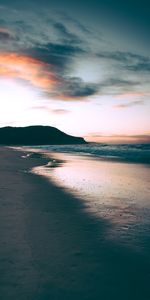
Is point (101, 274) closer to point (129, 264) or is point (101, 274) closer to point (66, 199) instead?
point (129, 264)

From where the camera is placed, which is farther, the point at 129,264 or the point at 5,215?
the point at 5,215

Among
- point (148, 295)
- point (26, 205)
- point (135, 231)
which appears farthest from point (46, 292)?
point (26, 205)

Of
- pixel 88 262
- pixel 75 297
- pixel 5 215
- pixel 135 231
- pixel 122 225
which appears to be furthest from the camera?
pixel 5 215

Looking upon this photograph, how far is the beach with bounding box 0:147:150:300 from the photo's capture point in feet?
10.6

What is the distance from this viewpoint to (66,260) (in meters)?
4.00

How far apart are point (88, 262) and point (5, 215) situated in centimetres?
285

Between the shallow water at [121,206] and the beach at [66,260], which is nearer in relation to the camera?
the beach at [66,260]

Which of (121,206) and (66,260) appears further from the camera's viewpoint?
(121,206)

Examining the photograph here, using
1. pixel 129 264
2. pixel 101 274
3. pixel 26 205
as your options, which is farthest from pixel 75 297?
pixel 26 205

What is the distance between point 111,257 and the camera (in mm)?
4164

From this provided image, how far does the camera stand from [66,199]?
27.5 ft

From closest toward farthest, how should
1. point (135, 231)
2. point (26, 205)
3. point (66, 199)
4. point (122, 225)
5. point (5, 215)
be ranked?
1. point (135, 231)
2. point (122, 225)
3. point (5, 215)
4. point (26, 205)
5. point (66, 199)

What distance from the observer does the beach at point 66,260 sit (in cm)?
325

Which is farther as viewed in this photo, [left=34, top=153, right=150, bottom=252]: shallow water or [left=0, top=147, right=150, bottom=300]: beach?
[left=34, top=153, right=150, bottom=252]: shallow water
